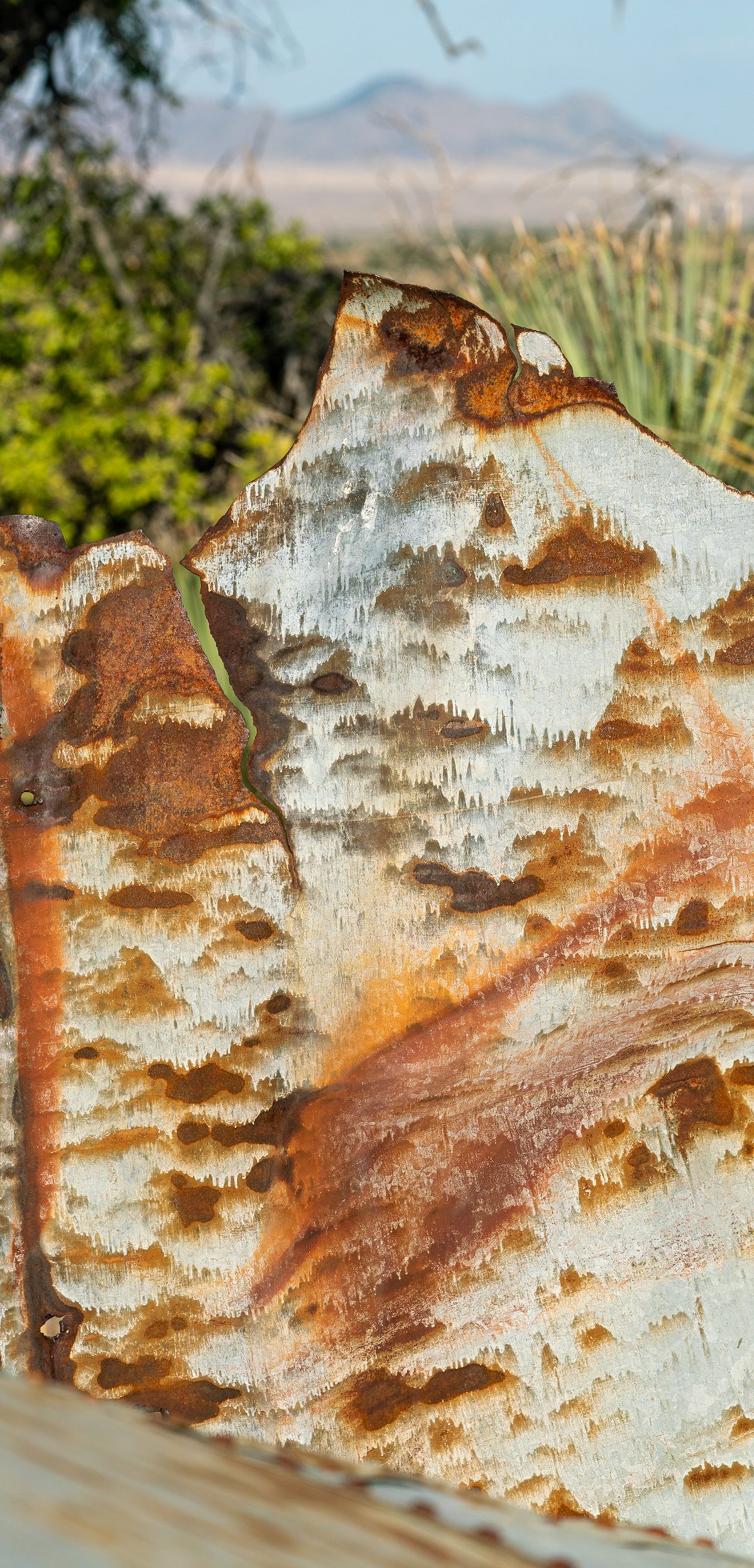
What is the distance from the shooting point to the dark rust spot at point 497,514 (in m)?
0.73

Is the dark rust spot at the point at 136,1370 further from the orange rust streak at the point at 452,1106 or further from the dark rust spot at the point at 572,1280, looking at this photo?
the dark rust spot at the point at 572,1280

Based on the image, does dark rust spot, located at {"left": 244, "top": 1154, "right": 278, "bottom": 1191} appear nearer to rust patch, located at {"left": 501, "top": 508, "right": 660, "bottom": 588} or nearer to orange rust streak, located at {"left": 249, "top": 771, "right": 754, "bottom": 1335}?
orange rust streak, located at {"left": 249, "top": 771, "right": 754, "bottom": 1335}

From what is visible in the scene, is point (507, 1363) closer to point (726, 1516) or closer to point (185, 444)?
point (726, 1516)

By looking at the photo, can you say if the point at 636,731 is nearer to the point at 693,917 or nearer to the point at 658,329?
the point at 693,917

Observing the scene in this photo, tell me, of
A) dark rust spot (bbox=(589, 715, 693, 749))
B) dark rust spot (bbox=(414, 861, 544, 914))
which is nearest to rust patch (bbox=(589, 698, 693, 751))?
dark rust spot (bbox=(589, 715, 693, 749))

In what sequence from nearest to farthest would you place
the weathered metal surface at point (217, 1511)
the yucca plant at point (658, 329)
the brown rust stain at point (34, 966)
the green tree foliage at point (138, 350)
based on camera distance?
1. the weathered metal surface at point (217, 1511)
2. the brown rust stain at point (34, 966)
3. the yucca plant at point (658, 329)
4. the green tree foliage at point (138, 350)

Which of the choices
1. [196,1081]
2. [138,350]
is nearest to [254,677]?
[196,1081]

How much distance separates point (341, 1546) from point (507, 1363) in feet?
1.43

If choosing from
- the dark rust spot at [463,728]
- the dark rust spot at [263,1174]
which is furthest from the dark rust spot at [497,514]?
the dark rust spot at [263,1174]

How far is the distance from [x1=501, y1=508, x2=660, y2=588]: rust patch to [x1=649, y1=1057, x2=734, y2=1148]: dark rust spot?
0.33m

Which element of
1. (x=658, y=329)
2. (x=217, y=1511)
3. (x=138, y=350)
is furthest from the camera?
(x=138, y=350)

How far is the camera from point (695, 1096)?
0.76 metres

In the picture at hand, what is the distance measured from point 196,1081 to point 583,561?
42cm

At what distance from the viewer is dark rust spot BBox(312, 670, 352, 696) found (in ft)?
2.40
